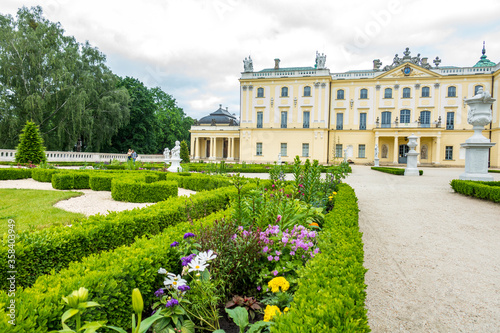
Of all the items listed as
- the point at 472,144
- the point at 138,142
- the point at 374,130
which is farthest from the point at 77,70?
the point at 374,130

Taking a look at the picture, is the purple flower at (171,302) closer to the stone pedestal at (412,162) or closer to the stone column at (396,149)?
the stone pedestal at (412,162)

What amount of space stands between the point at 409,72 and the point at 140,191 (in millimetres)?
33703

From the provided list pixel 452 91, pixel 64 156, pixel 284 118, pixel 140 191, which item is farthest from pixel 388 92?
pixel 64 156

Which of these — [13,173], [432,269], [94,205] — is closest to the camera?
[432,269]

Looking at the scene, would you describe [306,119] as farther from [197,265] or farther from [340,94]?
[197,265]

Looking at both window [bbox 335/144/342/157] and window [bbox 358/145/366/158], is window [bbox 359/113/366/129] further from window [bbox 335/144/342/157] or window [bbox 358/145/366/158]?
window [bbox 335/144/342/157]

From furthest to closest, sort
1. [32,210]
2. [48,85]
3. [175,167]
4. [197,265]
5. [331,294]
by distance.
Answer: [48,85], [175,167], [32,210], [197,265], [331,294]

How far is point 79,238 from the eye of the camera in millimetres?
2791

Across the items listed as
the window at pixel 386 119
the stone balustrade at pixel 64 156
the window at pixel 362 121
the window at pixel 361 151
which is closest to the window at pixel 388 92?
the window at pixel 386 119

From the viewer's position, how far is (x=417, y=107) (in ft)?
103

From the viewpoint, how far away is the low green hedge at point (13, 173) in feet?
35.4

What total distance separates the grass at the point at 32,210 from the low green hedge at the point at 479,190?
9.27m

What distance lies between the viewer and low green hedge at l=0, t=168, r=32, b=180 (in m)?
10.8

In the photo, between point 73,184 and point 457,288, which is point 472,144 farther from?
point 73,184
